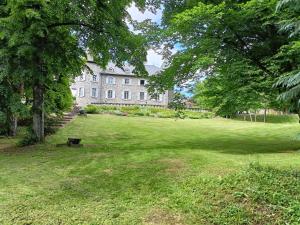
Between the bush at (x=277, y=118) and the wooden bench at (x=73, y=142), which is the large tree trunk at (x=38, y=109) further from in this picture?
the bush at (x=277, y=118)

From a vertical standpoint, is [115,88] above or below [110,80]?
below

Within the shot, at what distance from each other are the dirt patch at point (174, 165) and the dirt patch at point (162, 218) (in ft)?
9.94

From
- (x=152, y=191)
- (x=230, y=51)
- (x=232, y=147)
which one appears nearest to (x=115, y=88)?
(x=232, y=147)

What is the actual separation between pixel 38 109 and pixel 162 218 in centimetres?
1177

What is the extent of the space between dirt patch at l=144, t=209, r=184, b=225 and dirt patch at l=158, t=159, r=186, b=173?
3.03m

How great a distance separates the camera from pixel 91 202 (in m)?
9.06

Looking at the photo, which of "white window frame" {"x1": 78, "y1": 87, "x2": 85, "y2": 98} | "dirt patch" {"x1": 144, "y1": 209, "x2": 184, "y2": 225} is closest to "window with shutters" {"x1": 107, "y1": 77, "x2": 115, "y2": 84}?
"white window frame" {"x1": 78, "y1": 87, "x2": 85, "y2": 98}

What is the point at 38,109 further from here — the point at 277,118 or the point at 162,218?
the point at 277,118

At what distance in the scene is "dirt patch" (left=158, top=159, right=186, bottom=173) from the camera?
11.5 m

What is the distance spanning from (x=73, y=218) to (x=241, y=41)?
10.9 metres

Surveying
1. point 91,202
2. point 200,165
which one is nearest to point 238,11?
point 200,165

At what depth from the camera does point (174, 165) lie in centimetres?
1211

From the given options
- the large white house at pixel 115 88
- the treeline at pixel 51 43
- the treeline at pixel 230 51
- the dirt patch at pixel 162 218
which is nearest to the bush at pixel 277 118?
the large white house at pixel 115 88

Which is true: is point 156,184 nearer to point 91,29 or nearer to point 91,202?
point 91,202
